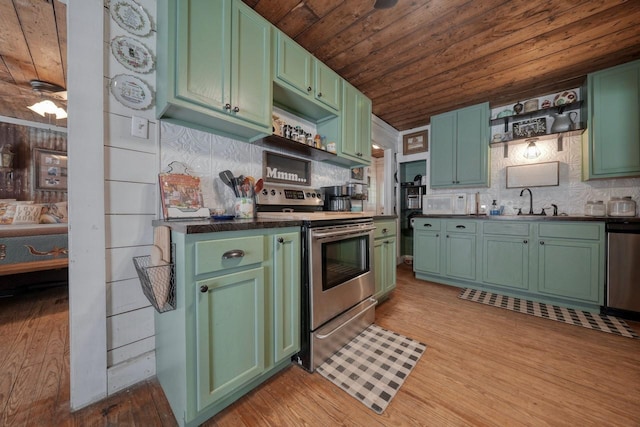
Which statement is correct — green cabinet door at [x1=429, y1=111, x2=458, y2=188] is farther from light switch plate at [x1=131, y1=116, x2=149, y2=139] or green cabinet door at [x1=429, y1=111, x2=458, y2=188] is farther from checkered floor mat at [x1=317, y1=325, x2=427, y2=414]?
light switch plate at [x1=131, y1=116, x2=149, y2=139]

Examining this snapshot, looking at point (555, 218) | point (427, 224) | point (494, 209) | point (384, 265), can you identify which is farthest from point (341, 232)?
point (494, 209)

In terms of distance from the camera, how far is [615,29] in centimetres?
172

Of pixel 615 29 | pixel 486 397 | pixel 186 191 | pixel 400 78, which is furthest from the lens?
pixel 400 78

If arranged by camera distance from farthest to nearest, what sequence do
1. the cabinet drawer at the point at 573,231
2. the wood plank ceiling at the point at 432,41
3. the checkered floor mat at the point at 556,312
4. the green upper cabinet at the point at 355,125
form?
the green upper cabinet at the point at 355,125 < the cabinet drawer at the point at 573,231 < the checkered floor mat at the point at 556,312 < the wood plank ceiling at the point at 432,41

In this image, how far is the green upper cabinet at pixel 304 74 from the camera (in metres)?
1.62

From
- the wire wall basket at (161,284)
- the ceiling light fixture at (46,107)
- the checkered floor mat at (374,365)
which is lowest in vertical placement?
the checkered floor mat at (374,365)

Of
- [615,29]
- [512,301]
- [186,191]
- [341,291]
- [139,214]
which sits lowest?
[512,301]

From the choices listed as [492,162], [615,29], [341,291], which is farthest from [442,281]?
[615,29]

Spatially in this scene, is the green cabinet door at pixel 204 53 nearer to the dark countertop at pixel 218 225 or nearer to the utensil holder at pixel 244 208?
the utensil holder at pixel 244 208

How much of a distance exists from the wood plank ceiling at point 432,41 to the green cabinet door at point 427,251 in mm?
1826

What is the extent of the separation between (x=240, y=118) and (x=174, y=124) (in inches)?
16.2

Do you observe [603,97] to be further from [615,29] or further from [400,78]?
[400,78]

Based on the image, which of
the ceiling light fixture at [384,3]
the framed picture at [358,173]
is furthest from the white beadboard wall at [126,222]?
the framed picture at [358,173]

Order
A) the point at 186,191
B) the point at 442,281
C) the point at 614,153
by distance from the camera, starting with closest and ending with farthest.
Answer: the point at 186,191 → the point at 614,153 → the point at 442,281
